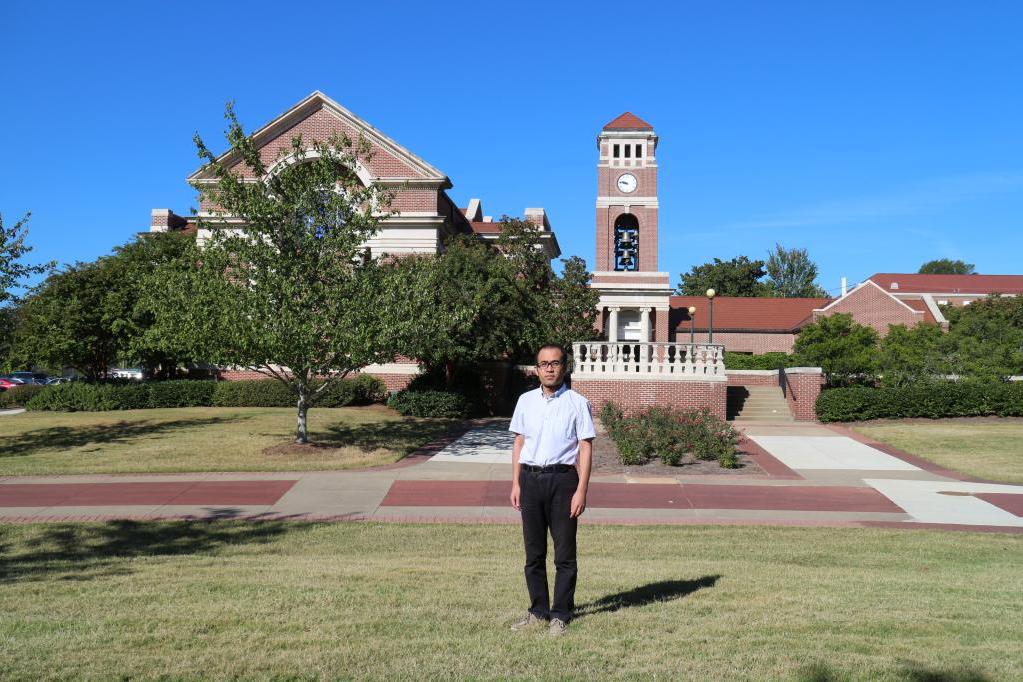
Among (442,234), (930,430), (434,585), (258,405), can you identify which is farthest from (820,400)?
(434,585)

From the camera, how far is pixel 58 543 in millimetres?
9102

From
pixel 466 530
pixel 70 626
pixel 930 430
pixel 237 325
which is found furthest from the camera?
pixel 930 430

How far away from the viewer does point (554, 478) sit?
5.43 meters

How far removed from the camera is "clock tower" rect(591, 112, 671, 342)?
1594 inches

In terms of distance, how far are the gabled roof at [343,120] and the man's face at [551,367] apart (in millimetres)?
27717

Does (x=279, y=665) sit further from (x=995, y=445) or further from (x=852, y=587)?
(x=995, y=445)

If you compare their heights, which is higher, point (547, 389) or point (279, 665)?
point (547, 389)

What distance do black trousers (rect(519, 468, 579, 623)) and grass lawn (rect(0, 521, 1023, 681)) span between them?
24 centimetres

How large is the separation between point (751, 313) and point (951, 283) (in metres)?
27.0

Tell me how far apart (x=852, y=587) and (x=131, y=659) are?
5.43 metres

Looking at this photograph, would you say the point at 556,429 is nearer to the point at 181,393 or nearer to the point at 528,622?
the point at 528,622

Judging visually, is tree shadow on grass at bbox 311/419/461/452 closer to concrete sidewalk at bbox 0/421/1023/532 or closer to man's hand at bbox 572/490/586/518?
concrete sidewalk at bbox 0/421/1023/532

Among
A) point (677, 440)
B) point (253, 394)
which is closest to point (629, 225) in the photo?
point (253, 394)

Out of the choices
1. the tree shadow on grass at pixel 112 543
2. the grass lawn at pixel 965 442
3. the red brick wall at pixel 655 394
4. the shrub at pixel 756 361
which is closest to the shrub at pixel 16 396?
the red brick wall at pixel 655 394
